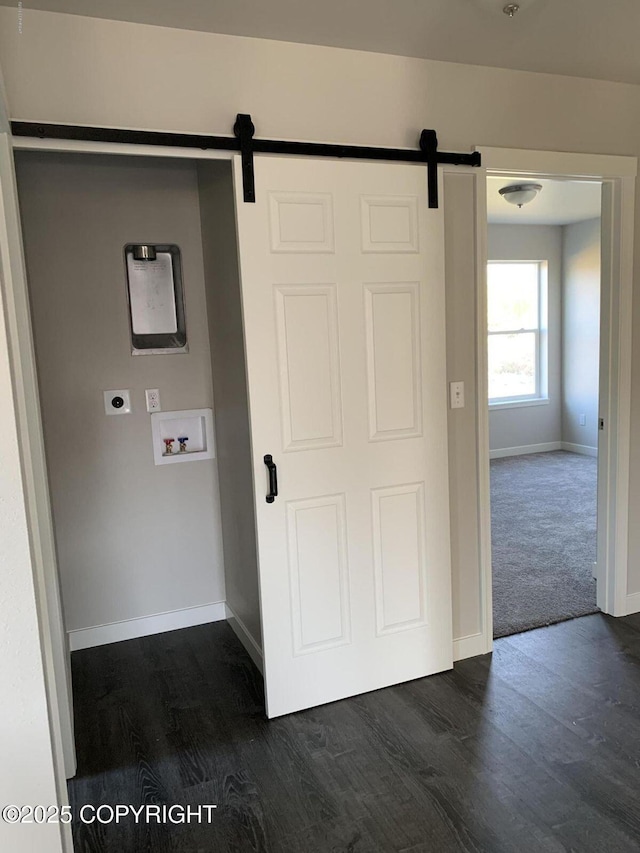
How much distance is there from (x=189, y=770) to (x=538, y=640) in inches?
67.7

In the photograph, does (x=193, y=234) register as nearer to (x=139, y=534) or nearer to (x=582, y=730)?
(x=139, y=534)

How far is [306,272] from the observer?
2424 mm

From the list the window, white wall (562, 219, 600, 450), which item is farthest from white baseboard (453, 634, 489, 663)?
white wall (562, 219, 600, 450)

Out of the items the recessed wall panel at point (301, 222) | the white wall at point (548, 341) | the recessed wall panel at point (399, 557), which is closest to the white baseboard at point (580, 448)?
the white wall at point (548, 341)

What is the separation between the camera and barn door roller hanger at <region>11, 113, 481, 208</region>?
6.96 ft

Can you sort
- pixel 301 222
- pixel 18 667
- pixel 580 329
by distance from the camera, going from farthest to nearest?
pixel 580 329
pixel 301 222
pixel 18 667

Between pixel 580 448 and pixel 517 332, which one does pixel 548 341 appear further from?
pixel 580 448

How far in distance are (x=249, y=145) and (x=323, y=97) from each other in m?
0.38

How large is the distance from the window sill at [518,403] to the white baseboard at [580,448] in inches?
21.8

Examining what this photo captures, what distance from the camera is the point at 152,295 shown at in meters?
3.18

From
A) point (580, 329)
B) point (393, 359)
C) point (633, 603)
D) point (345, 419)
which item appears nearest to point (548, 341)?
point (580, 329)

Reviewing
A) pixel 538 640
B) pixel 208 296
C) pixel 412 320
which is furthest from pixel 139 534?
pixel 538 640

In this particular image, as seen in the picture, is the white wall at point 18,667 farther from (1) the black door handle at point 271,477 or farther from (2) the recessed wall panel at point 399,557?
(2) the recessed wall panel at point 399,557

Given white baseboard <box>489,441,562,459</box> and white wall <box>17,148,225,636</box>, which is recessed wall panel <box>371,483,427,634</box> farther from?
white baseboard <box>489,441,562,459</box>
